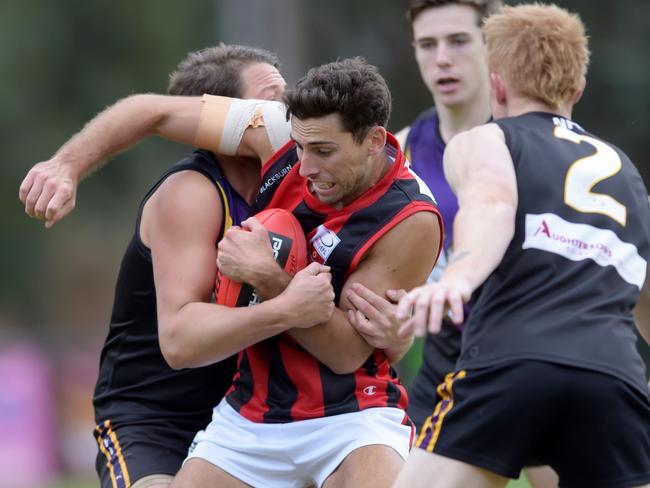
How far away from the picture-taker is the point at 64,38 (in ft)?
80.7

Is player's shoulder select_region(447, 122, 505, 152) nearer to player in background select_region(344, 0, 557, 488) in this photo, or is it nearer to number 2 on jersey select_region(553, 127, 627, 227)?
number 2 on jersey select_region(553, 127, 627, 227)

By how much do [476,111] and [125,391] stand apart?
2.64 metres

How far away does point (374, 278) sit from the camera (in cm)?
444

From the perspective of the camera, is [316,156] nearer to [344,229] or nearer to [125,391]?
[344,229]

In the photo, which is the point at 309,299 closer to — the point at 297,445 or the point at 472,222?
the point at 297,445

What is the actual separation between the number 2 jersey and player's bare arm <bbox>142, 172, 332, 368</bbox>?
59cm

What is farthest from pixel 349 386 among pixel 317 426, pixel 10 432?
pixel 10 432

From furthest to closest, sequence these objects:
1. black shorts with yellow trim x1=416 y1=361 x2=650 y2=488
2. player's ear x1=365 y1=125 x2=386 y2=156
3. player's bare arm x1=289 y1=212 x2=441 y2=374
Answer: player's ear x1=365 y1=125 x2=386 y2=156 → player's bare arm x1=289 y1=212 x2=441 y2=374 → black shorts with yellow trim x1=416 y1=361 x2=650 y2=488

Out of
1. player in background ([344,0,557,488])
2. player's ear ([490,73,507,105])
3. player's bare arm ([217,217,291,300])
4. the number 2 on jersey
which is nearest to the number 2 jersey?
the number 2 on jersey

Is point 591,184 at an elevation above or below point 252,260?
above

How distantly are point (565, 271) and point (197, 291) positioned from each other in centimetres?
135

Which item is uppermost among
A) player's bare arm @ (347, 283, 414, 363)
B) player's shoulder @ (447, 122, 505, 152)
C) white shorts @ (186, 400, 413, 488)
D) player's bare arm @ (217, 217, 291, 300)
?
player's shoulder @ (447, 122, 505, 152)

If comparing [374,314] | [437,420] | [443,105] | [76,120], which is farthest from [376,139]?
[76,120]

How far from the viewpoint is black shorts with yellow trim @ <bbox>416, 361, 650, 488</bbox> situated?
3.88m
